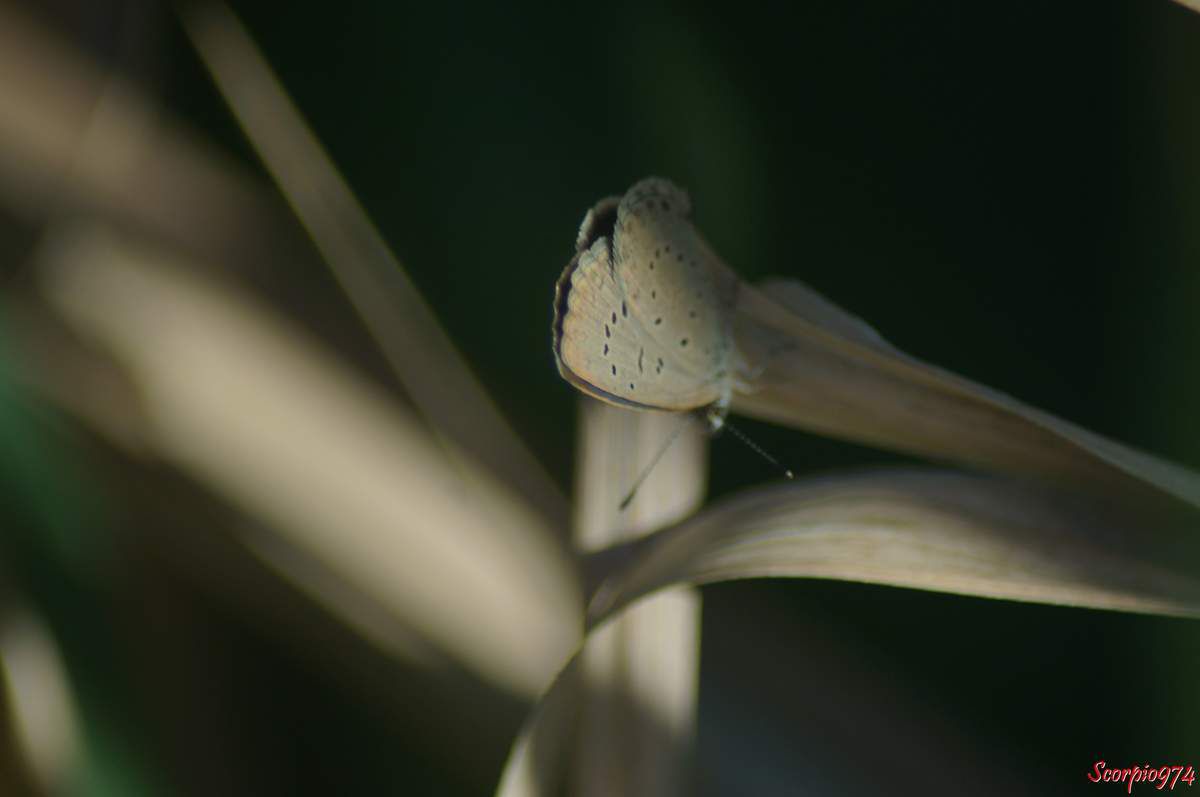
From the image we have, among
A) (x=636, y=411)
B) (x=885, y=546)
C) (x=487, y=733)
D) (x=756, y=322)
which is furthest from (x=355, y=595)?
(x=885, y=546)

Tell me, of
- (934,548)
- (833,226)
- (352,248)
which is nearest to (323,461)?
(352,248)

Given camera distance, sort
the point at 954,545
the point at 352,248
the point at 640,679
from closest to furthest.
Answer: the point at 954,545
the point at 640,679
the point at 352,248

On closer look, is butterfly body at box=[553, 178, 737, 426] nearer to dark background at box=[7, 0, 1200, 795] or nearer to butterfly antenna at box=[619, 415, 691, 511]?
butterfly antenna at box=[619, 415, 691, 511]

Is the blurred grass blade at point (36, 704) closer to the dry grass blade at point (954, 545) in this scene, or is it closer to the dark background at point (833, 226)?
the dark background at point (833, 226)

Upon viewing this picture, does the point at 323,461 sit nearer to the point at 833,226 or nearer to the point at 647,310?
the point at 647,310

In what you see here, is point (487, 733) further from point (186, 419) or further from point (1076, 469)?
point (1076, 469)
